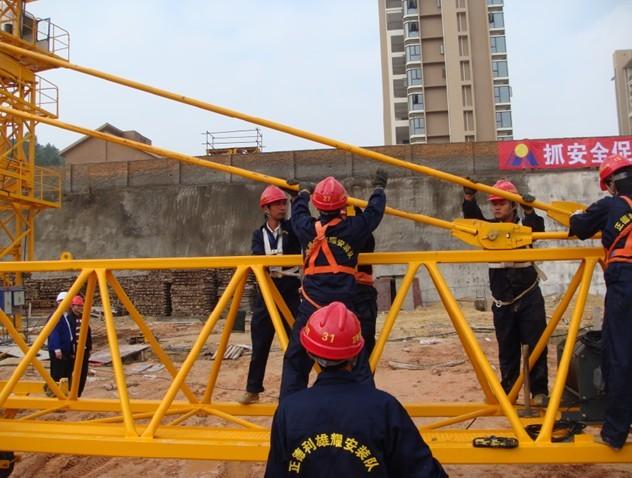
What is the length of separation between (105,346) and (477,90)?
1481 inches

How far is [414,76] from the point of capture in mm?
43656

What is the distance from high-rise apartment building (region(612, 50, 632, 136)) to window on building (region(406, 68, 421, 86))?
1736 centimetres

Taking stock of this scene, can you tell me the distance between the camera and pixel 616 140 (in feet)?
59.8

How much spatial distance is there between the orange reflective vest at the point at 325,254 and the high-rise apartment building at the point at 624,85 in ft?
161

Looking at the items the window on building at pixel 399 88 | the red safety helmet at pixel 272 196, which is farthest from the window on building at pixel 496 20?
the red safety helmet at pixel 272 196

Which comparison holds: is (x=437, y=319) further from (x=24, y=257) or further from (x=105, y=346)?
(x=24, y=257)

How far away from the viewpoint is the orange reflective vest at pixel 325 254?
10.1 ft

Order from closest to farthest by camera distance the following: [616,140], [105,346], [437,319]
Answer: [105,346], [437,319], [616,140]

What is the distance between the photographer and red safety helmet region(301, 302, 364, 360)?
175 cm

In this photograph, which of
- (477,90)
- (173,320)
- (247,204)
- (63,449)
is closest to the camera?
(63,449)

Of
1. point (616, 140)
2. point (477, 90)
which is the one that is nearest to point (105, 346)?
point (616, 140)

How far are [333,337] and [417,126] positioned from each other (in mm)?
43740

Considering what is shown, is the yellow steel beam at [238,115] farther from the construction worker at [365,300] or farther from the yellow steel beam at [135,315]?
the yellow steel beam at [135,315]

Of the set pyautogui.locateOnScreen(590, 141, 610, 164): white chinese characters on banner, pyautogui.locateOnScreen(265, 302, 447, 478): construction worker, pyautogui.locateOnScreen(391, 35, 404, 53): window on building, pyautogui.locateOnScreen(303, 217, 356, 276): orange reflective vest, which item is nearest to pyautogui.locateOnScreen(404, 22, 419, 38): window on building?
pyautogui.locateOnScreen(391, 35, 404, 53): window on building
